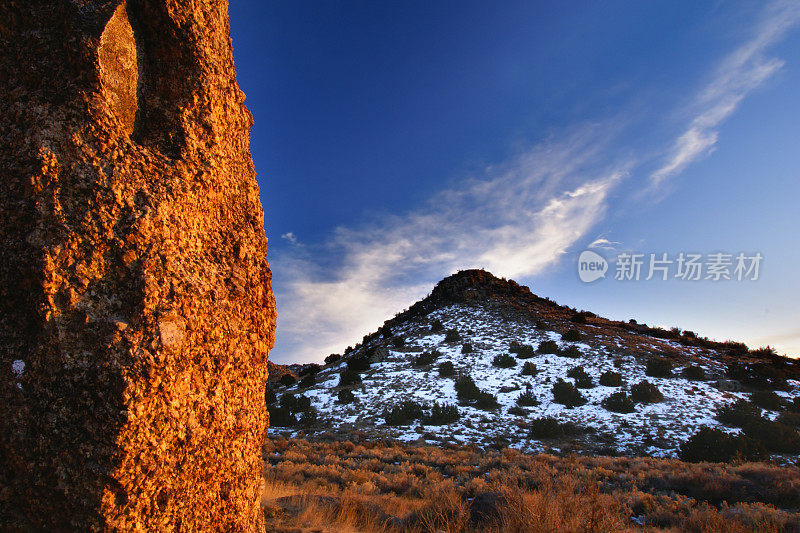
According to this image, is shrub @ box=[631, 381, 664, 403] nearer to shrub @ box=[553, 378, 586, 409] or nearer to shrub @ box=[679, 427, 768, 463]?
shrub @ box=[553, 378, 586, 409]

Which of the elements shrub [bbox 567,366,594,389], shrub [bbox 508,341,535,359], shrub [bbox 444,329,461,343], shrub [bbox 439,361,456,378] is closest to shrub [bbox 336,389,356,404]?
shrub [bbox 439,361,456,378]

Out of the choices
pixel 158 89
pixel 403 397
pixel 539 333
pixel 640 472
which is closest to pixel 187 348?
pixel 158 89

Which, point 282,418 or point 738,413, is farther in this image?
point 282,418

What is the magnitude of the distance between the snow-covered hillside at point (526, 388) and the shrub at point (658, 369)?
0.21 metres

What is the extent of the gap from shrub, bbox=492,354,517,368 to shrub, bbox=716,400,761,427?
303 inches

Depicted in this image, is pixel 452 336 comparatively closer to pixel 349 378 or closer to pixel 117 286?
pixel 349 378

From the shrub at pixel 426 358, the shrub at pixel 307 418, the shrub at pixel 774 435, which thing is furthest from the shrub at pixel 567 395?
the shrub at pixel 307 418

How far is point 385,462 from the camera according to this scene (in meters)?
10.2

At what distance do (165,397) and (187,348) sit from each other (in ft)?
0.79

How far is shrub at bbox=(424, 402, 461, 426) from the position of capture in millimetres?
14797

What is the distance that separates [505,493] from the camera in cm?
566

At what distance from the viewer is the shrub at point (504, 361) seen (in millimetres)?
18922

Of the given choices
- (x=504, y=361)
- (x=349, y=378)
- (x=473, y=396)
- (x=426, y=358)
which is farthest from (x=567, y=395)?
(x=349, y=378)

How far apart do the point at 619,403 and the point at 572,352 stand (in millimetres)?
4632
